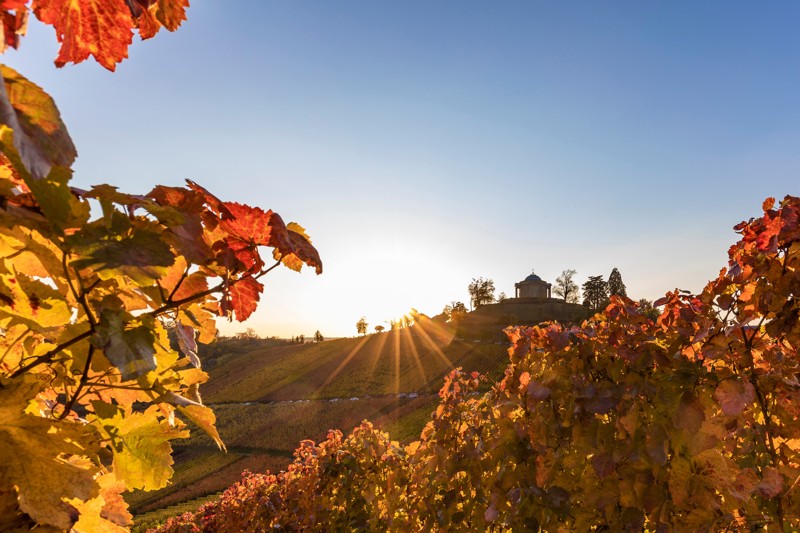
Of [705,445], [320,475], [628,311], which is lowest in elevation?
[320,475]

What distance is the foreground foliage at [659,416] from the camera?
5.64ft

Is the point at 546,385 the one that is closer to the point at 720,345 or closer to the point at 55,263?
the point at 720,345

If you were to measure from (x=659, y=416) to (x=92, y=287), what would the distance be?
6.77 ft

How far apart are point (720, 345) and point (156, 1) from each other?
227 cm

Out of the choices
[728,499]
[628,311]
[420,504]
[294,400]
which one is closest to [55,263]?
[728,499]

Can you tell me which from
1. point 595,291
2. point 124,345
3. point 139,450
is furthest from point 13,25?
point 595,291

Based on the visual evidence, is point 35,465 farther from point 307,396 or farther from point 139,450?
point 307,396

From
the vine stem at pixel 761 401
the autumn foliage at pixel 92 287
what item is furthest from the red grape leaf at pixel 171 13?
the vine stem at pixel 761 401

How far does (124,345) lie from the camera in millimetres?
732

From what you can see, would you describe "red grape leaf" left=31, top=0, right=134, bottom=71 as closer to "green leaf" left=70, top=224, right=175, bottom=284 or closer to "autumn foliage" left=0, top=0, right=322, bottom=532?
"autumn foliage" left=0, top=0, right=322, bottom=532

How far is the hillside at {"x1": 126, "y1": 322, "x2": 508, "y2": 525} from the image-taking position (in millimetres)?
21852

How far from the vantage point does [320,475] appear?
17.5ft

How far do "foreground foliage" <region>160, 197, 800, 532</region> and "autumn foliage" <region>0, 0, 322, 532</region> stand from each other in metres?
1.67

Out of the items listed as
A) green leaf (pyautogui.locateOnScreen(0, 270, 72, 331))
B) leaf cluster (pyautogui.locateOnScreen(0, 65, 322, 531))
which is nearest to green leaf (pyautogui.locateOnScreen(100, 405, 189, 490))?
leaf cluster (pyautogui.locateOnScreen(0, 65, 322, 531))
